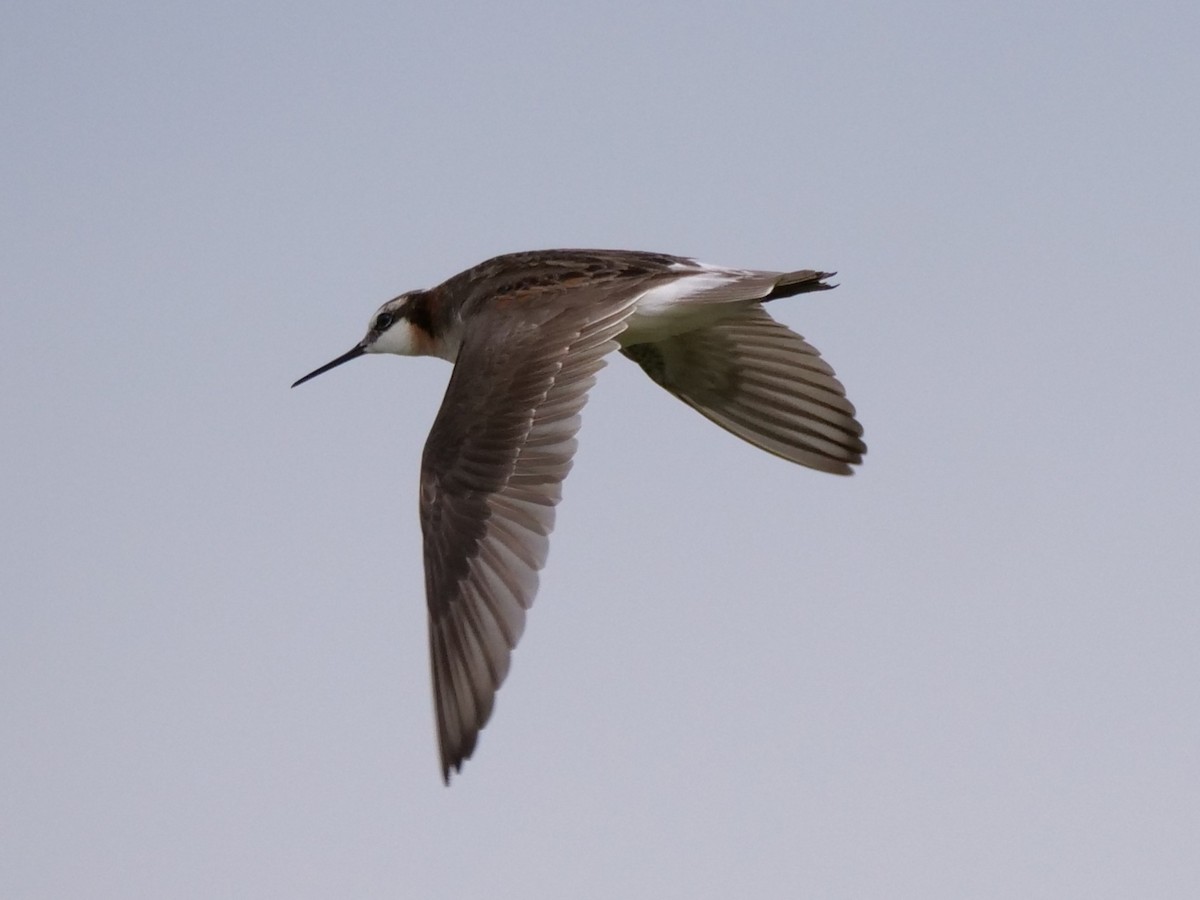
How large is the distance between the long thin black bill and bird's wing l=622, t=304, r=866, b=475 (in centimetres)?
172

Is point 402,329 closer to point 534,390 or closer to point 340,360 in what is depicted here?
point 340,360

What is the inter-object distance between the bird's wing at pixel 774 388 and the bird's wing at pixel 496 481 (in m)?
1.04

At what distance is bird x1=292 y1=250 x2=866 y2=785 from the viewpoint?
22.2 feet

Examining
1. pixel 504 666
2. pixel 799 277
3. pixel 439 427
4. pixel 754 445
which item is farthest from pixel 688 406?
pixel 504 666

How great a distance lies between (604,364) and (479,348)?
0.65 metres

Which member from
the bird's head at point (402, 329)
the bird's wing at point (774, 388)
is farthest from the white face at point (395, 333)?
the bird's wing at point (774, 388)

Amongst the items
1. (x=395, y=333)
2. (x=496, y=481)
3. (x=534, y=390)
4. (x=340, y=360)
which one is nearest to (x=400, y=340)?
(x=395, y=333)

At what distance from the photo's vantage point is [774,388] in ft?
28.1

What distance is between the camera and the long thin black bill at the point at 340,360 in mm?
9562

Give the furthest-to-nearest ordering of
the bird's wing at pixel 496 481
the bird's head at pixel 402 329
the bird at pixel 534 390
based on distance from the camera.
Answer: the bird's head at pixel 402 329, the bird at pixel 534 390, the bird's wing at pixel 496 481

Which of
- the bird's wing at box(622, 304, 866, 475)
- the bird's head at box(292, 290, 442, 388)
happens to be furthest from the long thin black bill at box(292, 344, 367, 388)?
the bird's wing at box(622, 304, 866, 475)

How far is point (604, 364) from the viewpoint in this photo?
7.24 meters

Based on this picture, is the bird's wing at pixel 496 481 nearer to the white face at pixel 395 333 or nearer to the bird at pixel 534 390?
the bird at pixel 534 390

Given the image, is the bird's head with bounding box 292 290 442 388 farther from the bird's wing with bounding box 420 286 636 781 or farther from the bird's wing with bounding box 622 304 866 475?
the bird's wing with bounding box 420 286 636 781
